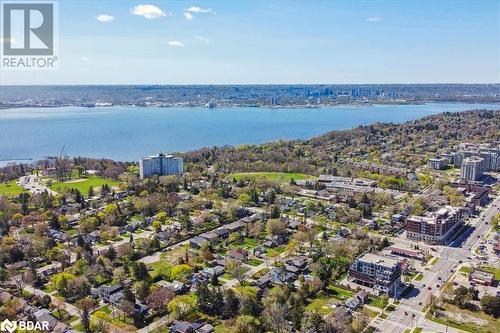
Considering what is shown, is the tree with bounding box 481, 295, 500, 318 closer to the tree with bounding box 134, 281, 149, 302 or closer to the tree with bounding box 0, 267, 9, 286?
the tree with bounding box 134, 281, 149, 302

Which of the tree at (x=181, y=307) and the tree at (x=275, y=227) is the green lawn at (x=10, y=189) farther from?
the tree at (x=181, y=307)

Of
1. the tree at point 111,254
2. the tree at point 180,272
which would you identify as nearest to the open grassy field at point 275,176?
the tree at point 111,254

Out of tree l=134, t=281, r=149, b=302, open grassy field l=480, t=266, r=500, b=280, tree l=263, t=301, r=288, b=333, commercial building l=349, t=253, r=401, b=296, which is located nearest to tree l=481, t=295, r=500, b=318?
commercial building l=349, t=253, r=401, b=296

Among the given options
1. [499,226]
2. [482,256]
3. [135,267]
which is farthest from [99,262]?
[499,226]

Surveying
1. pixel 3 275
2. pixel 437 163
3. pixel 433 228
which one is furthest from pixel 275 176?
pixel 3 275

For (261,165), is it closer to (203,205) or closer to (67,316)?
(203,205)
